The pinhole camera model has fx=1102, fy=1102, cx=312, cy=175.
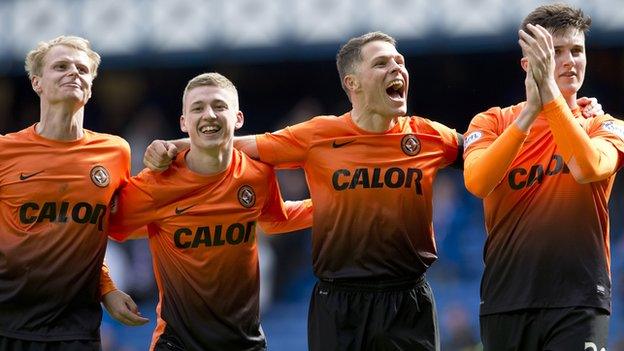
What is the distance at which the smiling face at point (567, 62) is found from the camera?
5.99 m

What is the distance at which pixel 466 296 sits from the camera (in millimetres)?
14023

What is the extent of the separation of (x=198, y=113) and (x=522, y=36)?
206cm

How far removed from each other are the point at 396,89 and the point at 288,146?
29.4 inches

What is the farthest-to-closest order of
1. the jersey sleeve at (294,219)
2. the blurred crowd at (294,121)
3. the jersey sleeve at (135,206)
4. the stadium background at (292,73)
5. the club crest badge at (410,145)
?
the blurred crowd at (294,121) < the stadium background at (292,73) < the jersey sleeve at (294,219) < the jersey sleeve at (135,206) < the club crest badge at (410,145)

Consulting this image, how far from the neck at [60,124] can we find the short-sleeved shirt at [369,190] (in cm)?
119

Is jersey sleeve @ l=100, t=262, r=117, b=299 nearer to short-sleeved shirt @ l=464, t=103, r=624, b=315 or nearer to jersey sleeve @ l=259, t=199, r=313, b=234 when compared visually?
jersey sleeve @ l=259, t=199, r=313, b=234

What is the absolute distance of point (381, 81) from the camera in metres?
6.69

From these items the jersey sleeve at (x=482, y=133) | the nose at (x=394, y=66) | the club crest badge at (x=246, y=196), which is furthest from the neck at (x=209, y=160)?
the jersey sleeve at (x=482, y=133)

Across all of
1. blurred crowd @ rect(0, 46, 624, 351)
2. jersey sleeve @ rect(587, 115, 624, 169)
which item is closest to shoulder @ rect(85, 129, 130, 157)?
jersey sleeve @ rect(587, 115, 624, 169)

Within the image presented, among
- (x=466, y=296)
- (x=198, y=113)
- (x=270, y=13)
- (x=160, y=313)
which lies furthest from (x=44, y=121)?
(x=466, y=296)

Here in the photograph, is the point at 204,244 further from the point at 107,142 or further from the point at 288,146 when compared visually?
the point at 107,142

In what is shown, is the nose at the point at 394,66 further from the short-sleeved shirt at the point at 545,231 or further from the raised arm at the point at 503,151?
the raised arm at the point at 503,151

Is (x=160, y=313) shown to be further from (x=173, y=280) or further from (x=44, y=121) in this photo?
(x=44, y=121)

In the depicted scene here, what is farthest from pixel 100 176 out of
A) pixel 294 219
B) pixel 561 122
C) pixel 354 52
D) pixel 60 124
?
pixel 561 122
